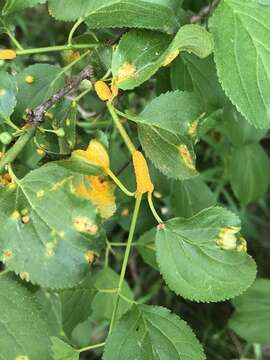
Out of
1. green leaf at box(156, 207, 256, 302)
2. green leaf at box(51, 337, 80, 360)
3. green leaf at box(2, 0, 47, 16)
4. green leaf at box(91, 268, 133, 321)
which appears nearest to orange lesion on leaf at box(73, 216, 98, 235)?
green leaf at box(156, 207, 256, 302)

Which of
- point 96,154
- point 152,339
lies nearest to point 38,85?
point 96,154

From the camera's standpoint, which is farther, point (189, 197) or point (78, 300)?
point (189, 197)

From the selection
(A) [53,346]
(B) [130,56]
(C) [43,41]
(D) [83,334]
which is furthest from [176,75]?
(C) [43,41]

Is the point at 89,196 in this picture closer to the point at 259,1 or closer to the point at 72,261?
the point at 72,261

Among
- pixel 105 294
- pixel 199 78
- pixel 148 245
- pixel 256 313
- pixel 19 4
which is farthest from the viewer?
pixel 256 313

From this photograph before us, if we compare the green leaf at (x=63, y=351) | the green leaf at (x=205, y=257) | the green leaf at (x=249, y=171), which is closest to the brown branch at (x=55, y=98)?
the green leaf at (x=205, y=257)

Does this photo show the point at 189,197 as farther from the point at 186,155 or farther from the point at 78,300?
the point at 186,155

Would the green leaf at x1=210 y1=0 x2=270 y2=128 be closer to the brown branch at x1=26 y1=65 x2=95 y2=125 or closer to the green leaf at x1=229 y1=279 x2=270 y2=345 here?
the brown branch at x1=26 y1=65 x2=95 y2=125

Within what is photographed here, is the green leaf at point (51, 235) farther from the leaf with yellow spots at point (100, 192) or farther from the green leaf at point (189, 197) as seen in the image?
the green leaf at point (189, 197)
